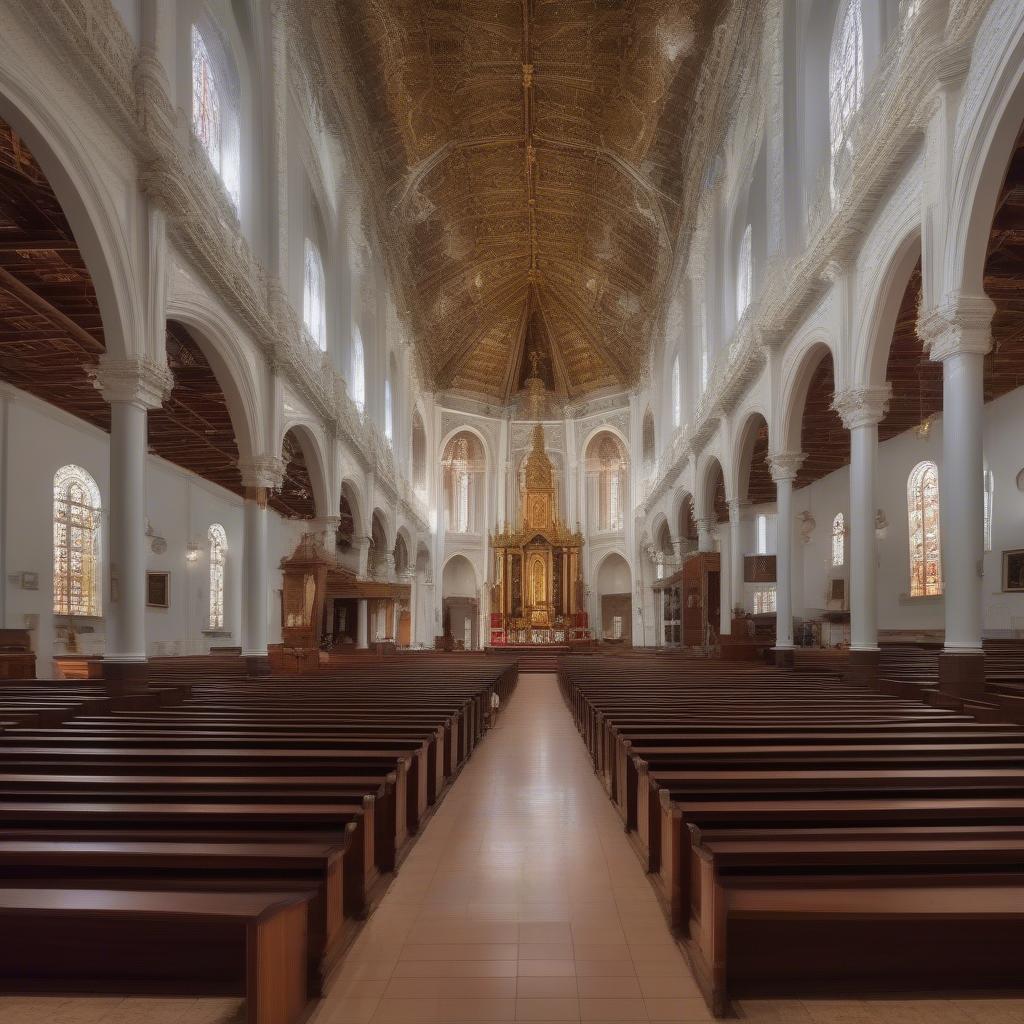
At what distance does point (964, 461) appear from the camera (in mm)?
Result: 9164

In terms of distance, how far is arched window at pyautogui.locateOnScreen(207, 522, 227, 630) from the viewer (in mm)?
26688

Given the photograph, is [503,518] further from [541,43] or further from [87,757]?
[87,757]

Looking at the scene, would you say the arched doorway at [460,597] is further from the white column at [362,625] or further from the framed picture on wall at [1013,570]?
the framed picture on wall at [1013,570]

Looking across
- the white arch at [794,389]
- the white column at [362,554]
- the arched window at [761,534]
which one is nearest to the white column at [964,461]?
the white arch at [794,389]

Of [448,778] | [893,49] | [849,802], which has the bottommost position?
[448,778]

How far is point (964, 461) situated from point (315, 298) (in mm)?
15694

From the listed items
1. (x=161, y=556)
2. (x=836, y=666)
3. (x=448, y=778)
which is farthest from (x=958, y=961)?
(x=161, y=556)

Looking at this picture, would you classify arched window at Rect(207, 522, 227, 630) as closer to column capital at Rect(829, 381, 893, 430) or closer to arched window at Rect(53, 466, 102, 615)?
arched window at Rect(53, 466, 102, 615)

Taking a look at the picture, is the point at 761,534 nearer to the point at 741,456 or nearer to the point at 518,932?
the point at 741,456

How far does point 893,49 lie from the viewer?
35.9 ft

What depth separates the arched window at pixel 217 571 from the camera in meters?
26.7

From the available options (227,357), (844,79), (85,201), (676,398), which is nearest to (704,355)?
(676,398)

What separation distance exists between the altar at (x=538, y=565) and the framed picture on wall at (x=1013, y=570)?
21298 mm

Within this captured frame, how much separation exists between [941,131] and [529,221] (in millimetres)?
25301
